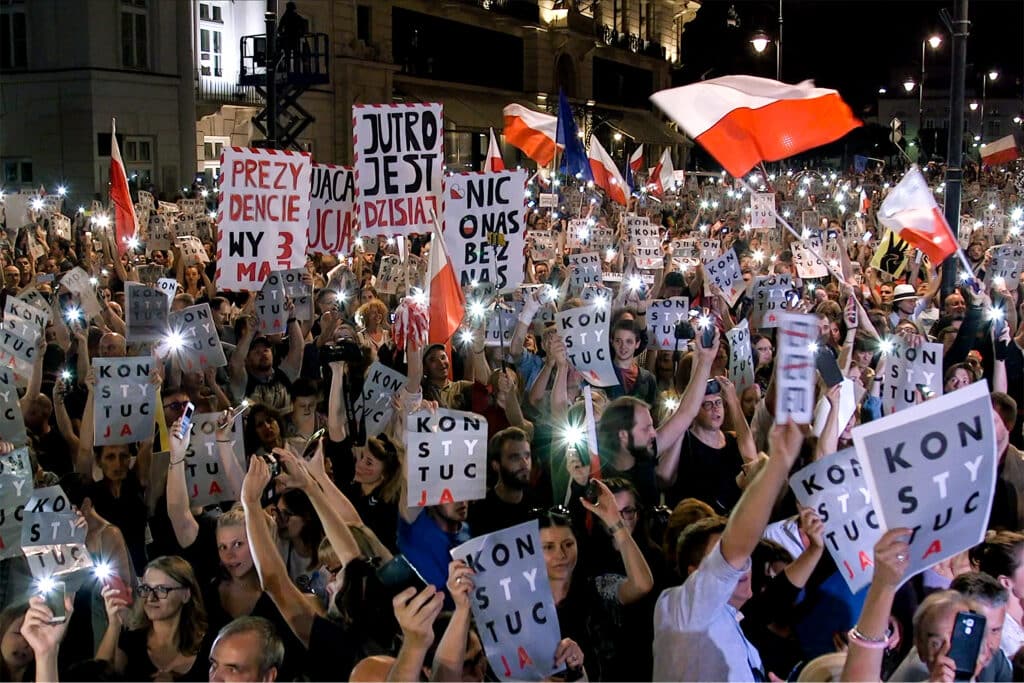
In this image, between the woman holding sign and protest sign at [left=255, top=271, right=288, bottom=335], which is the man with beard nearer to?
the woman holding sign

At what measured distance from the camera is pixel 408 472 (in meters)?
5.57

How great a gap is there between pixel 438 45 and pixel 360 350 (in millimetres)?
37058

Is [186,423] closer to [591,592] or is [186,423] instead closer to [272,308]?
[591,592]

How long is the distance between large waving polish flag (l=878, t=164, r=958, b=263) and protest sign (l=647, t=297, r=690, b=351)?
200cm

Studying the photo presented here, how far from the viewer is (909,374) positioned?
7906mm

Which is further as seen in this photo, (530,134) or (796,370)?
(530,134)

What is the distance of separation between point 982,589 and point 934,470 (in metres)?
0.74

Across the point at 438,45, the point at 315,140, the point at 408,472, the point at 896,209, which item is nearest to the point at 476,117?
the point at 438,45

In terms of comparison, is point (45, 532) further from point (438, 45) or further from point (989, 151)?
point (438, 45)

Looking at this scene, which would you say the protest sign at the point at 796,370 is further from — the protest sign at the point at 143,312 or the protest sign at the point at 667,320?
the protest sign at the point at 143,312

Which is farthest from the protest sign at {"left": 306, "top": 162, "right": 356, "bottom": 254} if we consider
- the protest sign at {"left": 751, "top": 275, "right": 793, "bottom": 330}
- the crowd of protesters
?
the protest sign at {"left": 751, "top": 275, "right": 793, "bottom": 330}

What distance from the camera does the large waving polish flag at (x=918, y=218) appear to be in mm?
9984

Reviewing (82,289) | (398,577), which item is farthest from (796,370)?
(82,289)

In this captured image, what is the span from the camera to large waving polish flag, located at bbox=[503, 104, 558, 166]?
60.5 feet
